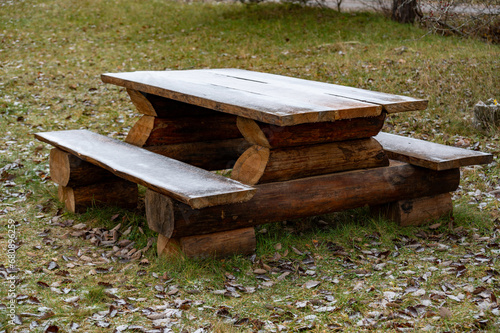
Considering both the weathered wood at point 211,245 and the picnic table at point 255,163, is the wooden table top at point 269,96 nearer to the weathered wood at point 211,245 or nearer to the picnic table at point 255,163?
the picnic table at point 255,163

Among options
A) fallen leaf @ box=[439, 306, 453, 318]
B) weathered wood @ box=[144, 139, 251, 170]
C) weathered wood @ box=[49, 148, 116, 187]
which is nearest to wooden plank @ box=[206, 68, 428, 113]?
weathered wood @ box=[144, 139, 251, 170]

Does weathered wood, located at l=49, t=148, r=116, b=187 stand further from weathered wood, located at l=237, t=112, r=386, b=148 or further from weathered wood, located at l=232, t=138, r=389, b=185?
weathered wood, located at l=237, t=112, r=386, b=148

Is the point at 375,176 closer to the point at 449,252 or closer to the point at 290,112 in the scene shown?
the point at 449,252

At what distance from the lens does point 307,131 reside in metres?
3.82

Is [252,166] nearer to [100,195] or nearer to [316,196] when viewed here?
[316,196]

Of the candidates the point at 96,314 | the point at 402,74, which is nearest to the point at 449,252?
the point at 96,314

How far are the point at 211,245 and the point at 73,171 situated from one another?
5.02ft

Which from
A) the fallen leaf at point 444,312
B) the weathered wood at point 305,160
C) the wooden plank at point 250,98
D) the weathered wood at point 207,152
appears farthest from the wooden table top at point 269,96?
the fallen leaf at point 444,312

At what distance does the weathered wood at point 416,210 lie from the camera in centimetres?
441

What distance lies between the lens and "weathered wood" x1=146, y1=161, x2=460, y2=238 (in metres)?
3.62

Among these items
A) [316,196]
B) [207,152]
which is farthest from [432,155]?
[207,152]

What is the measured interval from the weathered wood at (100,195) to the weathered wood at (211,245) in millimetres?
1157

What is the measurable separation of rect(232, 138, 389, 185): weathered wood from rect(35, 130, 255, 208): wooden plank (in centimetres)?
29

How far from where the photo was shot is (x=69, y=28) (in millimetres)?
13508
